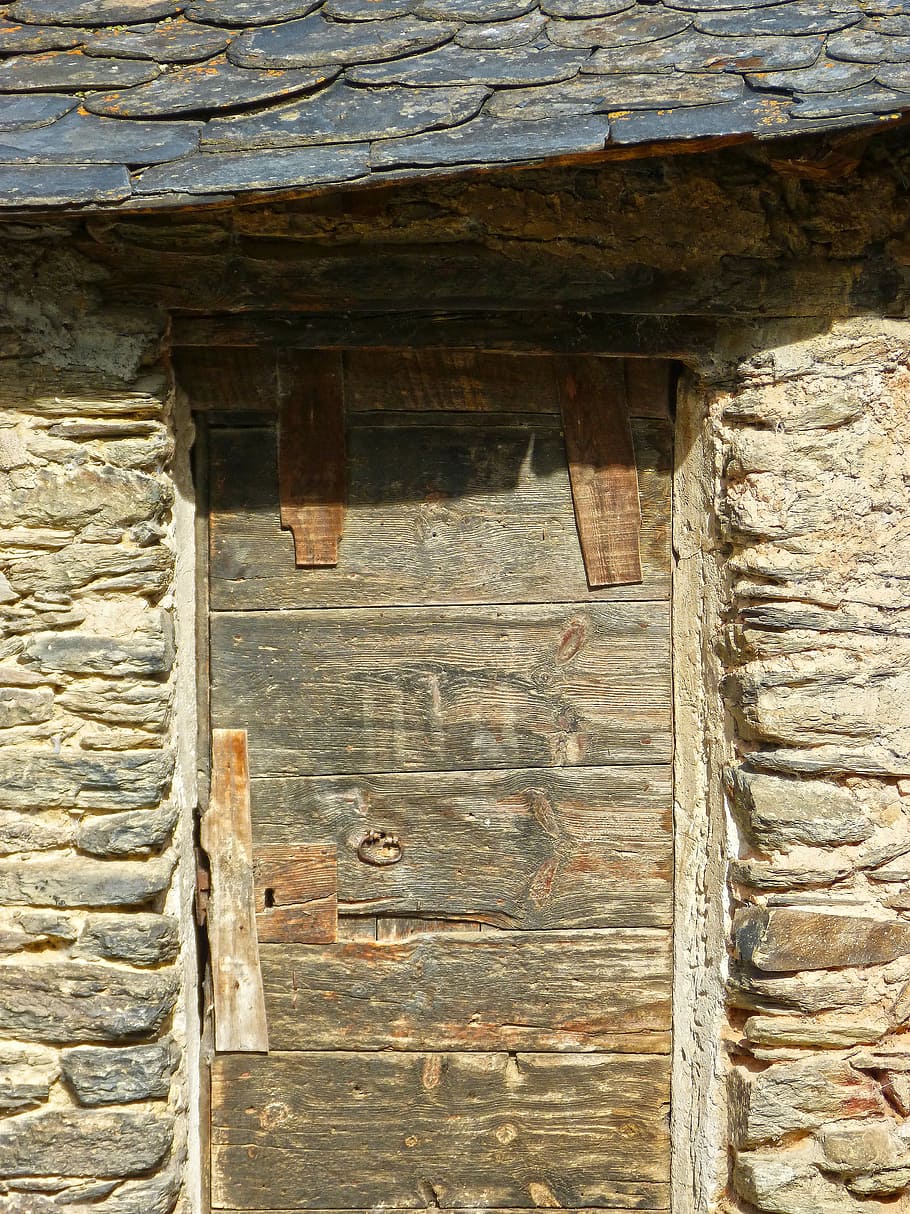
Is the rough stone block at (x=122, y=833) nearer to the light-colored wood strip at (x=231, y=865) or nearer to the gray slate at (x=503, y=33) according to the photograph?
the light-colored wood strip at (x=231, y=865)

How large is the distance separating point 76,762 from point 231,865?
0.49 metres

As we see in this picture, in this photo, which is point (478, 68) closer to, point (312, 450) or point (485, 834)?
point (312, 450)

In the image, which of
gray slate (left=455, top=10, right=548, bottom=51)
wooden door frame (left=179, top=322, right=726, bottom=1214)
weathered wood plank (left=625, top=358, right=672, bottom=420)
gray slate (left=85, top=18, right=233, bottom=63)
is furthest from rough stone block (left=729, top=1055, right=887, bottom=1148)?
gray slate (left=85, top=18, right=233, bottom=63)

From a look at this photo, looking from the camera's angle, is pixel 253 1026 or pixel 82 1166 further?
pixel 253 1026

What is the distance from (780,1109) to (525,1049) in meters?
0.62

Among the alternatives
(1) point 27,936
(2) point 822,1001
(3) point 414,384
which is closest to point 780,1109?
(2) point 822,1001

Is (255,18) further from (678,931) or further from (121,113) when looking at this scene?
(678,931)

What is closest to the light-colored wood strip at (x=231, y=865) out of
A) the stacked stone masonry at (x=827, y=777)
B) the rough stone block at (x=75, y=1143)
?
the rough stone block at (x=75, y=1143)

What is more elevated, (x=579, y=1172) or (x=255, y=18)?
(x=255, y=18)

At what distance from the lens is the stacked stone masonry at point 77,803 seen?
2.26 meters

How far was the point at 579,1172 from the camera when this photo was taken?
2586 mm

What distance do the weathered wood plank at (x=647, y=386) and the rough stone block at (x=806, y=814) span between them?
92cm

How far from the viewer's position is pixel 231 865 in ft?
8.37

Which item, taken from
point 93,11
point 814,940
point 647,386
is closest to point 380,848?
point 814,940
